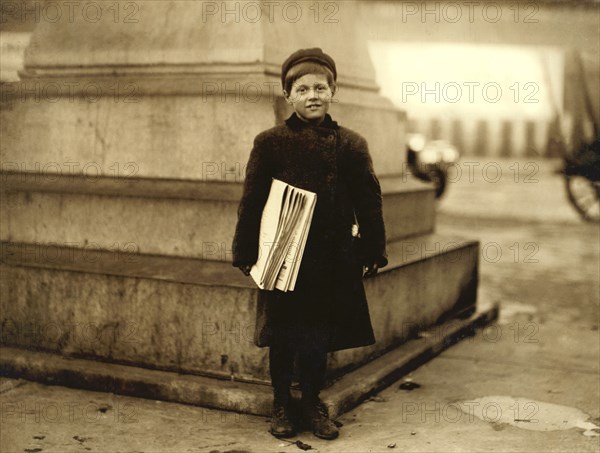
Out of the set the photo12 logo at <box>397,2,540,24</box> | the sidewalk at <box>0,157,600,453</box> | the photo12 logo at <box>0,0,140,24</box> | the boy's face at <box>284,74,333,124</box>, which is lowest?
the sidewalk at <box>0,157,600,453</box>

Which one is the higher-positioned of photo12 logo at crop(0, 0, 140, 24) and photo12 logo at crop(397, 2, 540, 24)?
photo12 logo at crop(397, 2, 540, 24)

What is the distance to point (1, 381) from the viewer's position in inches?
180

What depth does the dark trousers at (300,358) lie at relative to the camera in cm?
382

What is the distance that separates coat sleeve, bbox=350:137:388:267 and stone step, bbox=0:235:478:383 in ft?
2.23

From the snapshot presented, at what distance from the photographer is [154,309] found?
14.6 ft

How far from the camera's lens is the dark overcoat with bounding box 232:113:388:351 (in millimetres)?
3746

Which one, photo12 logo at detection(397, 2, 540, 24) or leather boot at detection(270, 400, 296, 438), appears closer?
leather boot at detection(270, 400, 296, 438)

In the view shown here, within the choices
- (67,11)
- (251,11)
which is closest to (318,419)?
(251,11)

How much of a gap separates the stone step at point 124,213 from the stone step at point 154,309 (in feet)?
0.23

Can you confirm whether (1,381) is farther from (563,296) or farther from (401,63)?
(401,63)

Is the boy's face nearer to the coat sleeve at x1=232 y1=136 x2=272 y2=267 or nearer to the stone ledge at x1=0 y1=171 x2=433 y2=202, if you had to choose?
the coat sleeve at x1=232 y1=136 x2=272 y2=267

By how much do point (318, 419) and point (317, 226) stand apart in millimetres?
839

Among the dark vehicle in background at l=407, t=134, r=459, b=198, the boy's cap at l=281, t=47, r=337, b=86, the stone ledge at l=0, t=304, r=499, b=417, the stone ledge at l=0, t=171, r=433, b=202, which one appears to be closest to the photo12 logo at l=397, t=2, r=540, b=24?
the dark vehicle in background at l=407, t=134, r=459, b=198

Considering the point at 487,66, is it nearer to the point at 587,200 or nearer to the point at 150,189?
the point at 587,200
